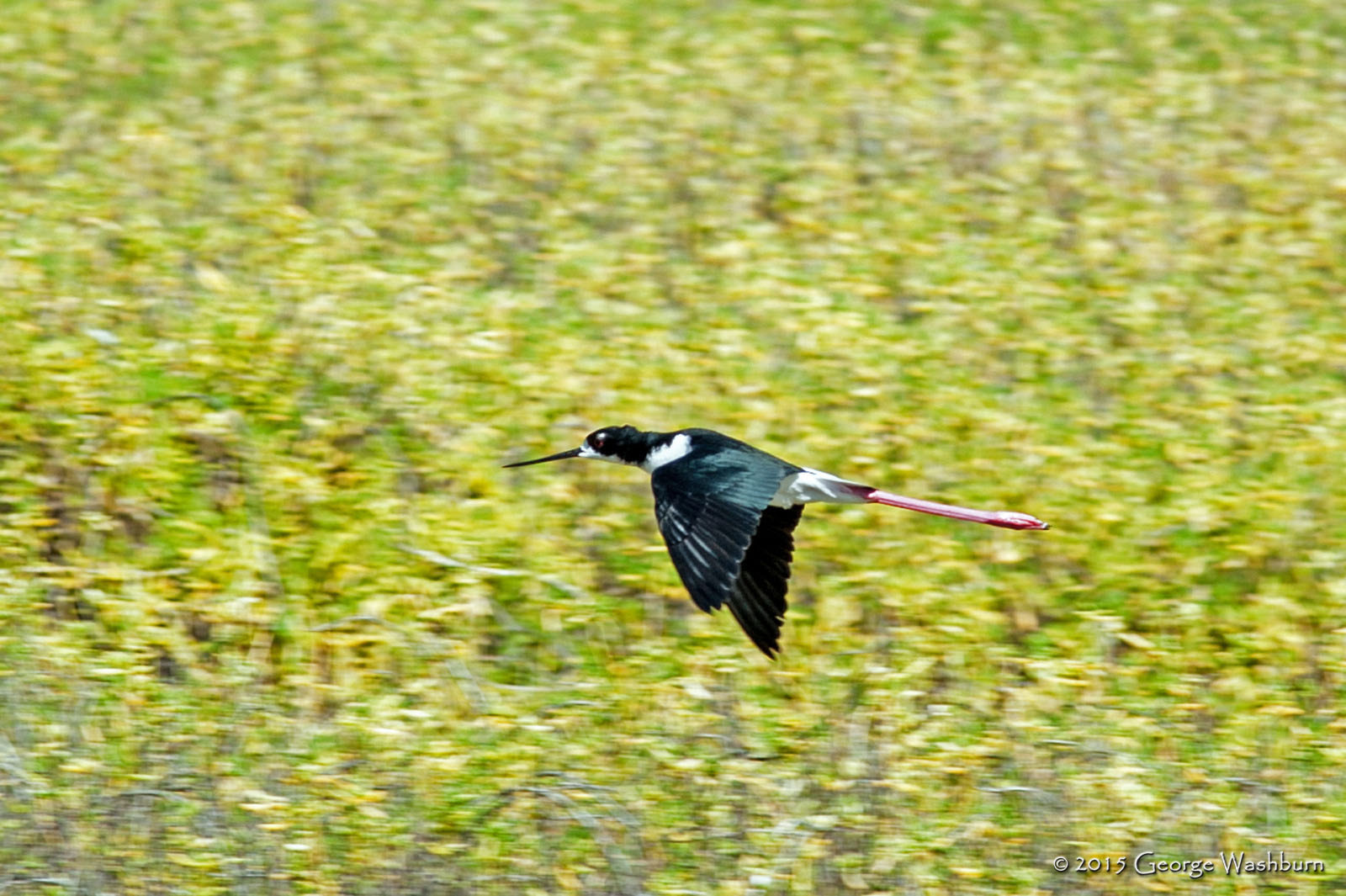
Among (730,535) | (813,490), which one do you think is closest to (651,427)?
(813,490)

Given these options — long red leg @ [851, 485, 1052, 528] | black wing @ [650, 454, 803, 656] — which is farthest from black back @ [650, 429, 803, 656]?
long red leg @ [851, 485, 1052, 528]

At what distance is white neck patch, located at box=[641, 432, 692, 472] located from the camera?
5.70 meters

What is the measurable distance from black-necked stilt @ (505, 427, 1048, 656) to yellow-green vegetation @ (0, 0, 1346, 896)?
447 mm

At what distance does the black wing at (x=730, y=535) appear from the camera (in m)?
4.74

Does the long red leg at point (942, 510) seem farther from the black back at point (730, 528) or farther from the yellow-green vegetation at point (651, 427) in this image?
the yellow-green vegetation at point (651, 427)

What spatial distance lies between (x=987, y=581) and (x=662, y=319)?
1.93 meters

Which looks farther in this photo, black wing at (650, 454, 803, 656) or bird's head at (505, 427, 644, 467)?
bird's head at (505, 427, 644, 467)

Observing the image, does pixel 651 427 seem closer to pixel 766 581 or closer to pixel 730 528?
pixel 766 581

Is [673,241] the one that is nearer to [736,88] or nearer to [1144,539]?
[736,88]

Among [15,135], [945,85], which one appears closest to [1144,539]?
[945,85]

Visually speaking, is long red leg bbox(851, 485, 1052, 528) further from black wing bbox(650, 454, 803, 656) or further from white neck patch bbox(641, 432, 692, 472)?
white neck patch bbox(641, 432, 692, 472)

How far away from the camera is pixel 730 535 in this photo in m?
4.93

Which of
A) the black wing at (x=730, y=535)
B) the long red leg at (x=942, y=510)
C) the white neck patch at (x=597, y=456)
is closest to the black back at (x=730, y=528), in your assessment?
the black wing at (x=730, y=535)

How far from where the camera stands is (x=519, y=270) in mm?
7883
